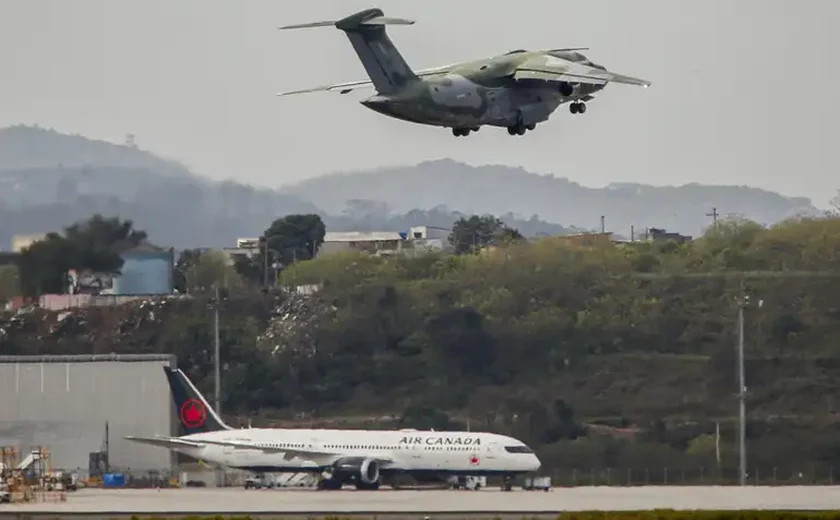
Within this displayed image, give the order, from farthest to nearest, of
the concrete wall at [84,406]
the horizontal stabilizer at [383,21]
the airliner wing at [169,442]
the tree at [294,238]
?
the tree at [294,238]
the concrete wall at [84,406]
the airliner wing at [169,442]
the horizontal stabilizer at [383,21]

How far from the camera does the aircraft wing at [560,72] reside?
66688mm

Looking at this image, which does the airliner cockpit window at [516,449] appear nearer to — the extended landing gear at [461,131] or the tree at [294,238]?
the extended landing gear at [461,131]

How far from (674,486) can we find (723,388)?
15815mm

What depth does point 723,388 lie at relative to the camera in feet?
383

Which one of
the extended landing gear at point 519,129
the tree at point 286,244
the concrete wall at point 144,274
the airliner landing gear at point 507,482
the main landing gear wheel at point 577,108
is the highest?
the main landing gear wheel at point 577,108

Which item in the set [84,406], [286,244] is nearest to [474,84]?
[84,406]

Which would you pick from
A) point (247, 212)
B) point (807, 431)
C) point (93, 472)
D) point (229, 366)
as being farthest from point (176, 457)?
point (247, 212)

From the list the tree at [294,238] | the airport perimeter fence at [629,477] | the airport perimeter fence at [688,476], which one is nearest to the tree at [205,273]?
the tree at [294,238]

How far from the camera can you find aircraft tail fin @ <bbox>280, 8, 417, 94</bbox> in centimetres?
6456

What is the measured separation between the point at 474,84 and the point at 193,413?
47.0m

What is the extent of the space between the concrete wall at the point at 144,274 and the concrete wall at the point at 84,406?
21.0 meters

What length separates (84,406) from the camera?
368 feet

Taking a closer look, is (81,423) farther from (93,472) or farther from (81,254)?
(81,254)

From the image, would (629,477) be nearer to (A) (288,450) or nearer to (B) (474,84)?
(A) (288,450)
